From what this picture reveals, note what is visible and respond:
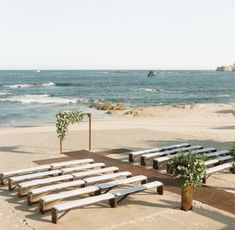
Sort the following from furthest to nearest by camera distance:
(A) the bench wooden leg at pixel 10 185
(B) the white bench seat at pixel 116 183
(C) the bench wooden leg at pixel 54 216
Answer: (A) the bench wooden leg at pixel 10 185
(B) the white bench seat at pixel 116 183
(C) the bench wooden leg at pixel 54 216

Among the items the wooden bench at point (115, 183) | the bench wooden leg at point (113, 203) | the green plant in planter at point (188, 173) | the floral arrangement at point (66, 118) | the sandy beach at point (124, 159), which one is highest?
the floral arrangement at point (66, 118)

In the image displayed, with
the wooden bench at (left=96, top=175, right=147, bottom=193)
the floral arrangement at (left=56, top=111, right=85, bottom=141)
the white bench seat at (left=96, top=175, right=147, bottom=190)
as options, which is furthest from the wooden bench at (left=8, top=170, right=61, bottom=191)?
the floral arrangement at (left=56, top=111, right=85, bottom=141)

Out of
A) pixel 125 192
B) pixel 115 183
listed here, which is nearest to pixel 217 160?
pixel 115 183

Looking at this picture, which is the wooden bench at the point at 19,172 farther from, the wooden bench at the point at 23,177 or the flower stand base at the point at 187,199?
the flower stand base at the point at 187,199

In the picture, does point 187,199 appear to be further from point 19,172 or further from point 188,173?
point 19,172

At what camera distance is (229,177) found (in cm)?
1373

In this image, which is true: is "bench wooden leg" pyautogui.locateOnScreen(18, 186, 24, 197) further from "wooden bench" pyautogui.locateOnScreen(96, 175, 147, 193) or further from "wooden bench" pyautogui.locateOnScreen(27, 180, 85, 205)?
"wooden bench" pyautogui.locateOnScreen(96, 175, 147, 193)

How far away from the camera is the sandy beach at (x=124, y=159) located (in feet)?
30.6

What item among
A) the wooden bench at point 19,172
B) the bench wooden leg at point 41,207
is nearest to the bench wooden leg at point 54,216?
the bench wooden leg at point 41,207

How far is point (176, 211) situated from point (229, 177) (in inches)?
174

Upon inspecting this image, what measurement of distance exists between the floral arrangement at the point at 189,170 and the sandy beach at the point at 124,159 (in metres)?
0.91

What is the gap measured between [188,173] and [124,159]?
710 cm

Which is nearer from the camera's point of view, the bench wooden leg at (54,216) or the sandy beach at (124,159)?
the bench wooden leg at (54,216)

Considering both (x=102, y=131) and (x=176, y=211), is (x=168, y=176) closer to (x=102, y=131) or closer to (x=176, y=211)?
(x=176, y=211)
